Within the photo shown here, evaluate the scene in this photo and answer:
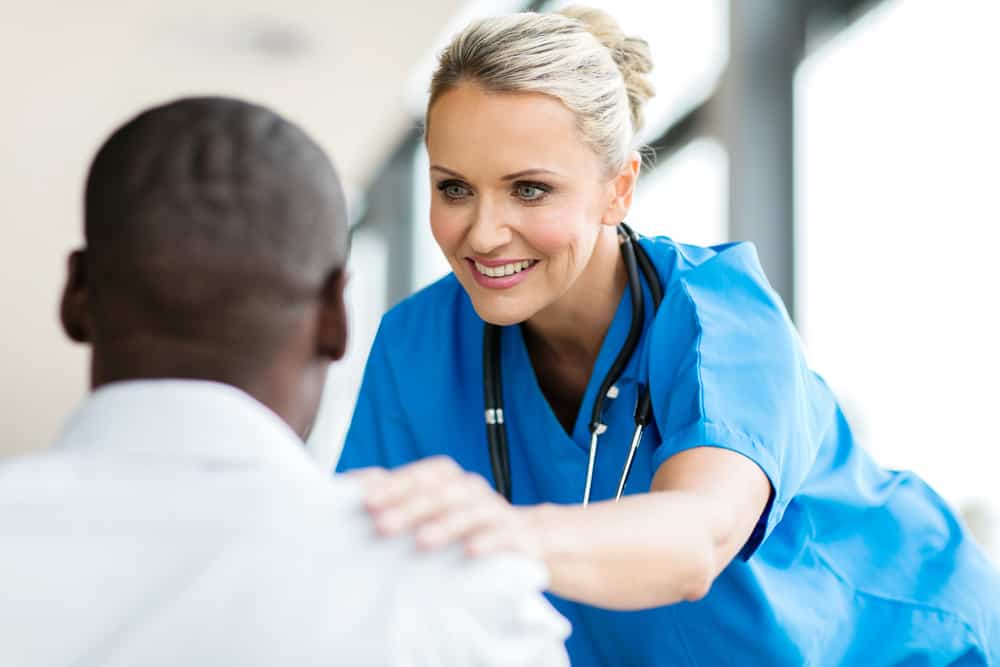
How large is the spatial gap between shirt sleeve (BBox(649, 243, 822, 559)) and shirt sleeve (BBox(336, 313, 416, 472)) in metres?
0.38

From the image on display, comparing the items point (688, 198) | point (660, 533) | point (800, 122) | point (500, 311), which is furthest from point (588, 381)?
point (688, 198)

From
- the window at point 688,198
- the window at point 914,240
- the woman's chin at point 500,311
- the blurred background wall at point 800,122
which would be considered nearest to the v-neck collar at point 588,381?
the woman's chin at point 500,311

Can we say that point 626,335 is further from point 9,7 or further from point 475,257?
point 9,7

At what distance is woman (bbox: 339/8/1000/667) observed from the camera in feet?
4.09

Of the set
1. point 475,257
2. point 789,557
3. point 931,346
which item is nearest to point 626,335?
point 475,257

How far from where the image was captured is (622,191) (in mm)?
1493

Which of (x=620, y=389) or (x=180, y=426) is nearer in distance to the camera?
(x=180, y=426)

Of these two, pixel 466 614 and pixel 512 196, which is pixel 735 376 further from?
pixel 466 614

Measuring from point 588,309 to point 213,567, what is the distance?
36.8 inches

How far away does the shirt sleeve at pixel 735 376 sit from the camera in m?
1.16

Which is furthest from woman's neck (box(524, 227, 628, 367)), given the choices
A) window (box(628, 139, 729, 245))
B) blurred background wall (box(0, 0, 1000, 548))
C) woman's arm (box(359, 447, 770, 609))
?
window (box(628, 139, 729, 245))

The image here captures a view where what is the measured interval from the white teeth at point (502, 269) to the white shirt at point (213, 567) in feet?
2.45

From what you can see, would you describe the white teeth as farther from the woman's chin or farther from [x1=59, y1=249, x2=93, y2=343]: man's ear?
[x1=59, y1=249, x2=93, y2=343]: man's ear

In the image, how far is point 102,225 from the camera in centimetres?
73
